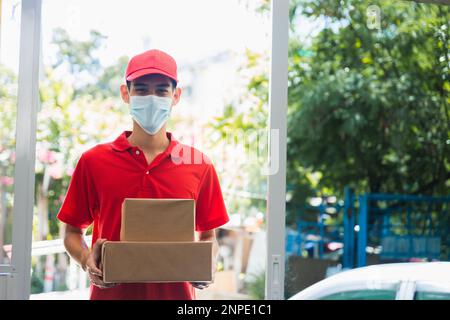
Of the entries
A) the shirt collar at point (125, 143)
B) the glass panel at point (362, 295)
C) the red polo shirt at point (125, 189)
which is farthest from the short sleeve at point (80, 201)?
the glass panel at point (362, 295)

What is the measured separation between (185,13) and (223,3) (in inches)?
6.6

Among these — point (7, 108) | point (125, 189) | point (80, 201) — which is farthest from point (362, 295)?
point (7, 108)

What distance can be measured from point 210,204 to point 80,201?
0.50 m

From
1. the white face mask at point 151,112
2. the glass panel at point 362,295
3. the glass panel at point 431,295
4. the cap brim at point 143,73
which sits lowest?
the glass panel at point 362,295

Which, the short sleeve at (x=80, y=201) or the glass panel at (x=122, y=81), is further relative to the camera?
the glass panel at (x=122, y=81)

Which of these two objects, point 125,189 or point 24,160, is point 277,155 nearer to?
point 125,189

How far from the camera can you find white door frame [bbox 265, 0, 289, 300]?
8.84 ft

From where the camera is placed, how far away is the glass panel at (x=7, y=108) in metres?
2.57

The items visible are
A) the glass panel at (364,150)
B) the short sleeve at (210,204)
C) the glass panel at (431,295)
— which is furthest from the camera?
the glass panel at (364,150)

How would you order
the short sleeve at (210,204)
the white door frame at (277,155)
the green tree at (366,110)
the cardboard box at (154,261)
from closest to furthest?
the cardboard box at (154,261), the short sleeve at (210,204), the white door frame at (277,155), the green tree at (366,110)

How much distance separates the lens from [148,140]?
8.35 feet

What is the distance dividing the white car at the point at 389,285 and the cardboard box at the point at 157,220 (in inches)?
32.8

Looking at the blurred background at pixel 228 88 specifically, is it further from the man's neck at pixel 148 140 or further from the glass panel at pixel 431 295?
the glass panel at pixel 431 295
